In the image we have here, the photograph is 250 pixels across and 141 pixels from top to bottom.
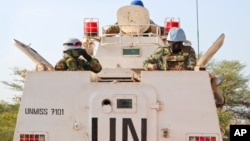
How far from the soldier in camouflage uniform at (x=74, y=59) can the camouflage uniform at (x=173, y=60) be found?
0.64 metres

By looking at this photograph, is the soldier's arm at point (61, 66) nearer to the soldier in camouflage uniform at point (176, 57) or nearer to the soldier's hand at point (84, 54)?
the soldier's hand at point (84, 54)

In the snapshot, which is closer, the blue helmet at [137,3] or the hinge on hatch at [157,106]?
the hinge on hatch at [157,106]

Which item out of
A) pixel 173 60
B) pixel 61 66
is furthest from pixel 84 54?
pixel 173 60

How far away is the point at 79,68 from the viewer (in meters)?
8.27

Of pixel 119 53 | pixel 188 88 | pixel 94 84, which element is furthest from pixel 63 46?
pixel 119 53

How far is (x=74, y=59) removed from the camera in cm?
827

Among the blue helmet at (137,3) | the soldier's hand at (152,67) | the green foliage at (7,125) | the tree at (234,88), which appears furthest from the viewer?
the tree at (234,88)

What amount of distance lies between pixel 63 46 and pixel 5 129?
15.3 metres

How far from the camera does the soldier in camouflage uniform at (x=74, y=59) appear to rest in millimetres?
8234

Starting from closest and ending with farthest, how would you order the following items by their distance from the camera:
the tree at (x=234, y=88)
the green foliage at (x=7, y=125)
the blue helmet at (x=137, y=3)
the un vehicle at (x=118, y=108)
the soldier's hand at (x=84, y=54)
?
the un vehicle at (x=118, y=108) < the soldier's hand at (x=84, y=54) < the blue helmet at (x=137, y=3) < the green foliage at (x=7, y=125) < the tree at (x=234, y=88)

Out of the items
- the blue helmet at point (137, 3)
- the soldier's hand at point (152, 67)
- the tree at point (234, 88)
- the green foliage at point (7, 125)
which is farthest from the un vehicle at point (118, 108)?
the tree at point (234, 88)

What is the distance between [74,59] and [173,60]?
106cm

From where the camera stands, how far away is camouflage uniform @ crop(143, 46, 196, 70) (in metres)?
8.22

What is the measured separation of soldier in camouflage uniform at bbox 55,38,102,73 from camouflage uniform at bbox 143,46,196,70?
2.10 ft
